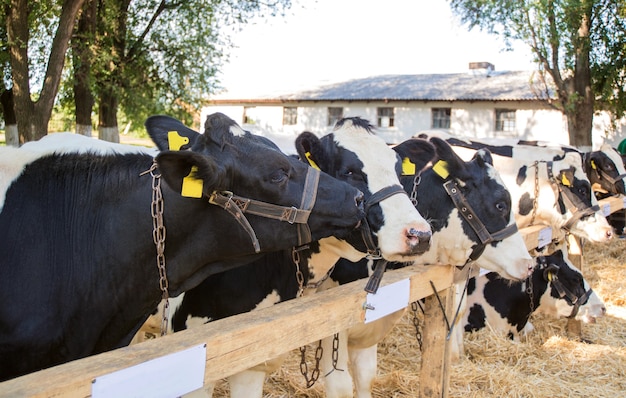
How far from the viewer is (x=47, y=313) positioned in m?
2.22

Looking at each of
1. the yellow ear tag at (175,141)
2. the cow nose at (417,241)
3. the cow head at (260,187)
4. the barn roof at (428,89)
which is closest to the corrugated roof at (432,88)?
the barn roof at (428,89)

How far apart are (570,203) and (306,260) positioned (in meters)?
3.93

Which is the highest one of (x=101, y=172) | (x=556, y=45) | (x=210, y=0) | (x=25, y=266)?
(x=210, y=0)

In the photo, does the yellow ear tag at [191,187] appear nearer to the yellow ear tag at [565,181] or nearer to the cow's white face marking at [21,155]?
the cow's white face marking at [21,155]

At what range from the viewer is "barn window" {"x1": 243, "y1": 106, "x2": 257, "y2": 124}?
33.9m

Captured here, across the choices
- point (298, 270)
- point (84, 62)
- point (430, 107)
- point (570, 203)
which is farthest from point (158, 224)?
point (430, 107)

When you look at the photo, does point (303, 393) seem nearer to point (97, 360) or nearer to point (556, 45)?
point (97, 360)

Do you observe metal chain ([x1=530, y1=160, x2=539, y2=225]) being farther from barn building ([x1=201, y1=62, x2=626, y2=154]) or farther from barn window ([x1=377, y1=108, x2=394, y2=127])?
barn window ([x1=377, y1=108, x2=394, y2=127])

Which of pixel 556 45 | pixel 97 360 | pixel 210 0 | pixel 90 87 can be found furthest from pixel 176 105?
pixel 97 360

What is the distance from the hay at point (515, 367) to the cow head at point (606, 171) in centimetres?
259

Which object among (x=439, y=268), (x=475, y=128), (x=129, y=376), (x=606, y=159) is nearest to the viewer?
(x=129, y=376)

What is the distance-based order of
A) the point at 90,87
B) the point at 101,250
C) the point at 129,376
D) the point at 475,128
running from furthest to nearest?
the point at 475,128 < the point at 90,87 < the point at 101,250 < the point at 129,376

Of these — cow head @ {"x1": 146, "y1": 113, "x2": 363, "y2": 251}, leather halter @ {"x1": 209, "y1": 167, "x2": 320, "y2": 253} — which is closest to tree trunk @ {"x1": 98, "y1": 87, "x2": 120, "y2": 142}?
cow head @ {"x1": 146, "y1": 113, "x2": 363, "y2": 251}

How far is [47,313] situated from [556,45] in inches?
Answer: 573
